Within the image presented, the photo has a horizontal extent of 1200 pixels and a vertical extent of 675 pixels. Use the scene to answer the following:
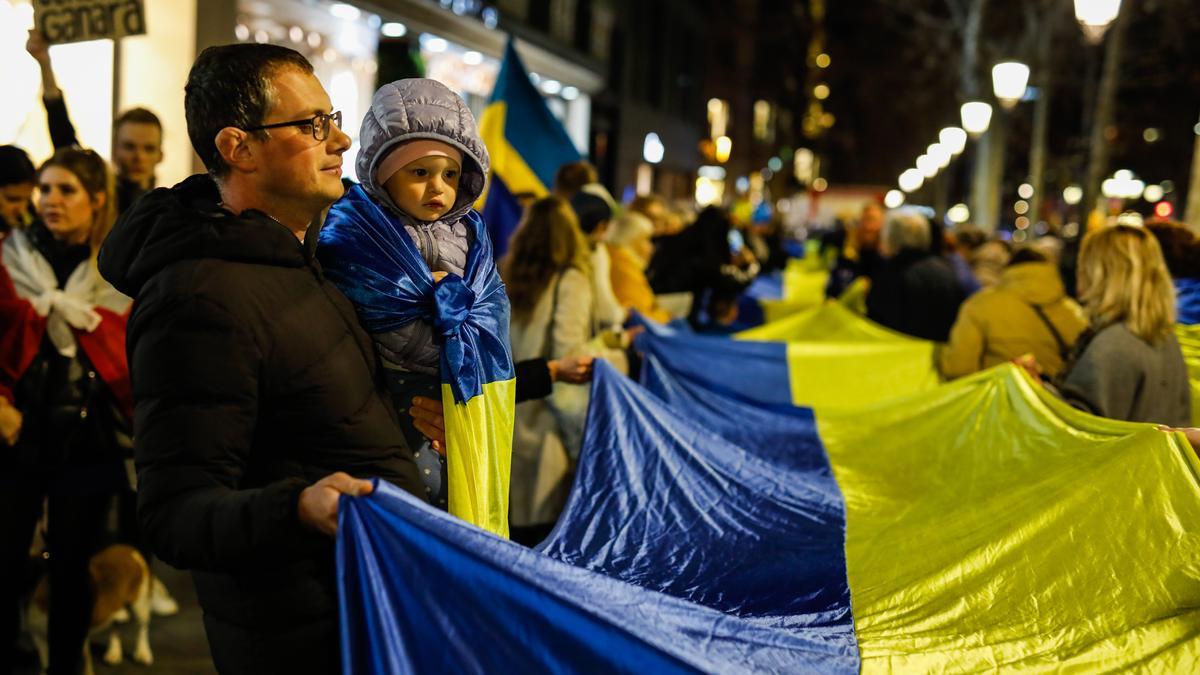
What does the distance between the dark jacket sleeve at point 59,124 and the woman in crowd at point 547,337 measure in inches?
87.5

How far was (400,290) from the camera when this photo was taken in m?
2.83

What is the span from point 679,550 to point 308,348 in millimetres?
2005

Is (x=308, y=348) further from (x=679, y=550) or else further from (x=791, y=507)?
(x=791, y=507)

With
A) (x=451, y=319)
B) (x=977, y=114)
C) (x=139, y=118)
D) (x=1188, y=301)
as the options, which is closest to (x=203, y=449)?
(x=451, y=319)

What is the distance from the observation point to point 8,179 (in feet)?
18.0

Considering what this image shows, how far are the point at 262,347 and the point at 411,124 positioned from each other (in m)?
0.82

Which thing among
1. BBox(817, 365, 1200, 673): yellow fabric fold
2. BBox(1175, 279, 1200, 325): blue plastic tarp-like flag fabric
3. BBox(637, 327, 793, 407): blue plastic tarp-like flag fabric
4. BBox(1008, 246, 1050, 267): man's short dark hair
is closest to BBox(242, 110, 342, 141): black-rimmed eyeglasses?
BBox(817, 365, 1200, 673): yellow fabric fold

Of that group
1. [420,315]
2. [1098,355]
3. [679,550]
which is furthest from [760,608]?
[1098,355]

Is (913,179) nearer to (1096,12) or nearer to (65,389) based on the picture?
(1096,12)

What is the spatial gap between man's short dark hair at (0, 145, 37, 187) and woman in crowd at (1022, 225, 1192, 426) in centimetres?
456

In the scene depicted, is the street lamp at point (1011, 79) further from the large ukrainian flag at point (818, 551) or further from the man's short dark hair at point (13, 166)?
the man's short dark hair at point (13, 166)

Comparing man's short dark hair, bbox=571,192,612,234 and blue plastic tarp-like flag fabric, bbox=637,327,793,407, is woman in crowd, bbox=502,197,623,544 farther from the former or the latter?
man's short dark hair, bbox=571,192,612,234

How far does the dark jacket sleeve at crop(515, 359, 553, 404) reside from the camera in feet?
12.3

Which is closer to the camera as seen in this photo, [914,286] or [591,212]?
[591,212]
